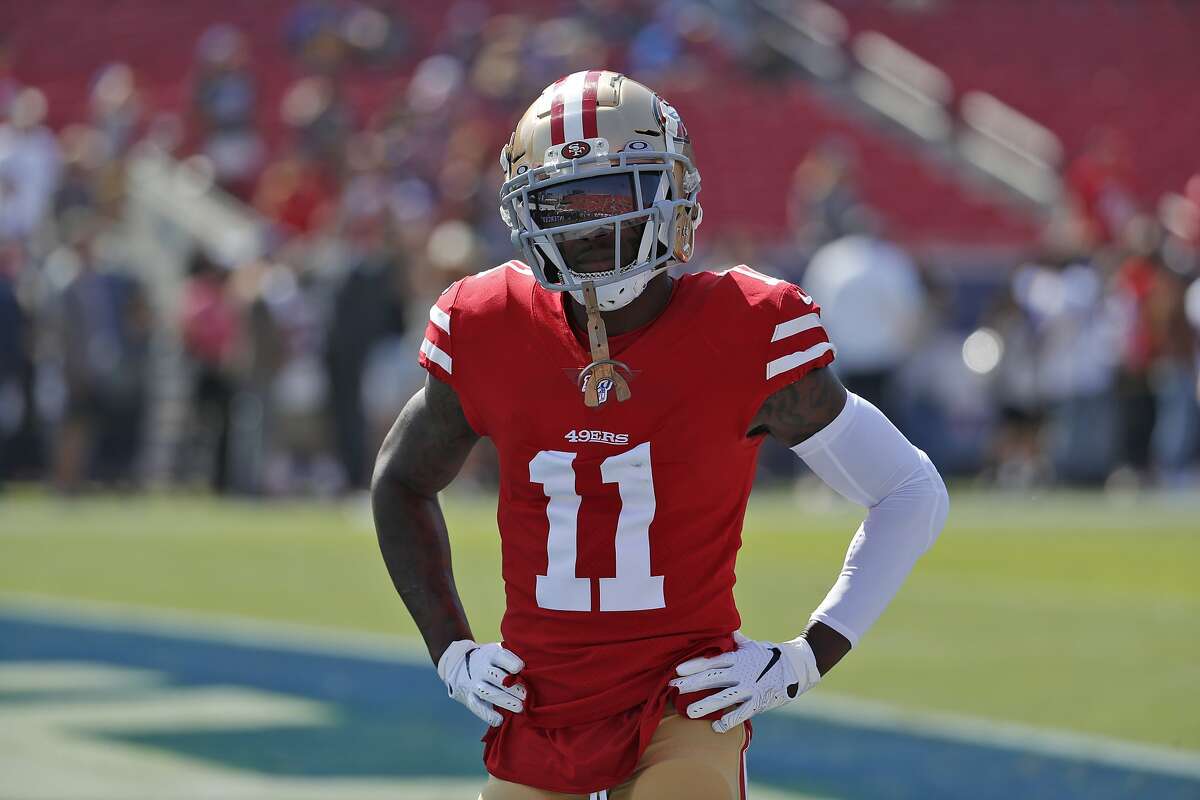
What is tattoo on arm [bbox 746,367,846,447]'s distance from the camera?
3.15m

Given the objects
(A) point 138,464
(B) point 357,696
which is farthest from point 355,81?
(B) point 357,696

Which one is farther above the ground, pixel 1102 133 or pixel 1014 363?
pixel 1102 133

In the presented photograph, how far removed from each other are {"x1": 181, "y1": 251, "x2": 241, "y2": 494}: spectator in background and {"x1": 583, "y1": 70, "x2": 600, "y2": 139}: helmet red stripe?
11827 mm

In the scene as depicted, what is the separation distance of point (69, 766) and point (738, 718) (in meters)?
3.06

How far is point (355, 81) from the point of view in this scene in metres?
21.0

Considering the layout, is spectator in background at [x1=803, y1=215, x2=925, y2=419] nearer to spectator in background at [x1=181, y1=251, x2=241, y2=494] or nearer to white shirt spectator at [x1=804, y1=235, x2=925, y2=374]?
white shirt spectator at [x1=804, y1=235, x2=925, y2=374]

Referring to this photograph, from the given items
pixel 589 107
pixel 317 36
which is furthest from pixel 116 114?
pixel 589 107

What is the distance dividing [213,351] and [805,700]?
380 inches

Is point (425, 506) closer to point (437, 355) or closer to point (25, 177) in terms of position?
point (437, 355)

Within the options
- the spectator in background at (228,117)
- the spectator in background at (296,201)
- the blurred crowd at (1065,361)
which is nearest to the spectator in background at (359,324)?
the spectator in background at (296,201)

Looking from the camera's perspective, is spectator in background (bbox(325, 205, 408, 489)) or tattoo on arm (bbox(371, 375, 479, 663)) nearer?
tattoo on arm (bbox(371, 375, 479, 663))

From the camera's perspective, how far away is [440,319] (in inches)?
129

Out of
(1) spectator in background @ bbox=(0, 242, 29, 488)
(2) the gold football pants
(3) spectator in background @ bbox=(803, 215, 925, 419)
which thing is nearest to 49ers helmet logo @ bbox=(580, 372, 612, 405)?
(2) the gold football pants

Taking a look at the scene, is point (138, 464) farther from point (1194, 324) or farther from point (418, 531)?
point (418, 531)
